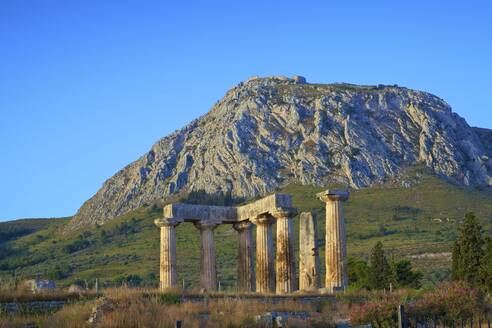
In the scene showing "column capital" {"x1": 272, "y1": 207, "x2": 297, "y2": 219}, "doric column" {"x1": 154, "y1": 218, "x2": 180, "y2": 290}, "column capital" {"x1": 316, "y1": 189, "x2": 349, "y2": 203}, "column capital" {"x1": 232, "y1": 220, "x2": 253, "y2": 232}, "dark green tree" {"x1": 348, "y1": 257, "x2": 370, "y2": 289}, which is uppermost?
"column capital" {"x1": 316, "y1": 189, "x2": 349, "y2": 203}

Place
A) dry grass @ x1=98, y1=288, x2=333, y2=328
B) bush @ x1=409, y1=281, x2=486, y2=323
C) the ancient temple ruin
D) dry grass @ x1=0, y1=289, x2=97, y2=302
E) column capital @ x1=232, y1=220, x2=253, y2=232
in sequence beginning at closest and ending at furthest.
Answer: dry grass @ x1=98, y1=288, x2=333, y2=328
bush @ x1=409, y1=281, x2=486, y2=323
dry grass @ x1=0, y1=289, x2=97, y2=302
the ancient temple ruin
column capital @ x1=232, y1=220, x2=253, y2=232

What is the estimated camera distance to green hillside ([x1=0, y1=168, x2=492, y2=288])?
7775 cm

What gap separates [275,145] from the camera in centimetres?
12862

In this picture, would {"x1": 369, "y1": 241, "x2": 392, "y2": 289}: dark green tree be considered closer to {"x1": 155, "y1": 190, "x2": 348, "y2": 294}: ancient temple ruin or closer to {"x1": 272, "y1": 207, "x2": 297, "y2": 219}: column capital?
{"x1": 155, "y1": 190, "x2": 348, "y2": 294}: ancient temple ruin

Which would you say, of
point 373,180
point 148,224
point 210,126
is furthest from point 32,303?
point 210,126

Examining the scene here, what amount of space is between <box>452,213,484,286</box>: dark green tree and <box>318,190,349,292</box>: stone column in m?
13.2

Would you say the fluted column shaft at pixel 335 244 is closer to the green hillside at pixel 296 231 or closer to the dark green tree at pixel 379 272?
the dark green tree at pixel 379 272

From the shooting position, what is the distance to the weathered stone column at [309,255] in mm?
36281

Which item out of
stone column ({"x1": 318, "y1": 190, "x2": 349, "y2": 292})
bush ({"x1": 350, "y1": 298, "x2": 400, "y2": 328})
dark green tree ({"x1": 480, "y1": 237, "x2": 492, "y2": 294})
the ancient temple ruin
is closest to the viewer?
bush ({"x1": 350, "y1": 298, "x2": 400, "y2": 328})

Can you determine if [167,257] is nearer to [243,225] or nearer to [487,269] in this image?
[243,225]

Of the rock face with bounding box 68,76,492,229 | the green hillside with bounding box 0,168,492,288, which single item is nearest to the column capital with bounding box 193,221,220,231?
the green hillside with bounding box 0,168,492,288

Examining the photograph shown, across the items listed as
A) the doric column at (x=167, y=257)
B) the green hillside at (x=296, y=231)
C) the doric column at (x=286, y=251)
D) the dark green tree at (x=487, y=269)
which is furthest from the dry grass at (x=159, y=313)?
the green hillside at (x=296, y=231)

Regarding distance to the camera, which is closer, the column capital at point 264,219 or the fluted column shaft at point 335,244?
the fluted column shaft at point 335,244

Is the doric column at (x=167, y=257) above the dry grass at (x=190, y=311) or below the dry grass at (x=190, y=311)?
above
